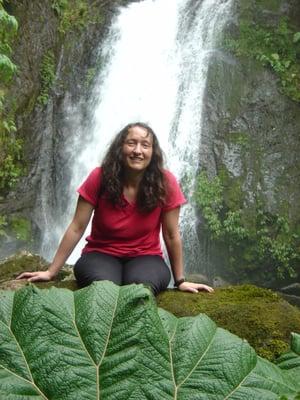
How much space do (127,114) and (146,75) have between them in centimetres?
121

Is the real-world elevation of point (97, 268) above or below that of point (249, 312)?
above

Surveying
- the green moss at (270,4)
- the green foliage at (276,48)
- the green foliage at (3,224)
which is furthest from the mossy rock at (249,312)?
the green moss at (270,4)

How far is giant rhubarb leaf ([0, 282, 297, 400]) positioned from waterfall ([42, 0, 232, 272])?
892 centimetres

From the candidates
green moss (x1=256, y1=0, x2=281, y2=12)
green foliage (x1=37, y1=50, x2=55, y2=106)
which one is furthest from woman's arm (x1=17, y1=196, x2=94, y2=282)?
green moss (x1=256, y1=0, x2=281, y2=12)

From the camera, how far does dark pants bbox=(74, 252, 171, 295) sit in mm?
2896

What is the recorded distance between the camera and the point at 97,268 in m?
2.92

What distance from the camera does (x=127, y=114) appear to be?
10891 mm

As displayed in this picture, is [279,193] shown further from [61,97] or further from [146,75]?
[61,97]

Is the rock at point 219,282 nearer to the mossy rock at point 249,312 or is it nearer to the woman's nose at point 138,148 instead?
the mossy rock at point 249,312

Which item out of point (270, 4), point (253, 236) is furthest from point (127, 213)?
point (270, 4)

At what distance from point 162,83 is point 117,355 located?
35.8 ft

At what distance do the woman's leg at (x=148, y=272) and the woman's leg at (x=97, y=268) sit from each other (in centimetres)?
6

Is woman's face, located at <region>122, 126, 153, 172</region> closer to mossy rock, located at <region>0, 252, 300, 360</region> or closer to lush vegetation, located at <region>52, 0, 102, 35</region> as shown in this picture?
mossy rock, located at <region>0, 252, 300, 360</region>

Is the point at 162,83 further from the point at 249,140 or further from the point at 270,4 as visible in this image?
the point at 270,4
